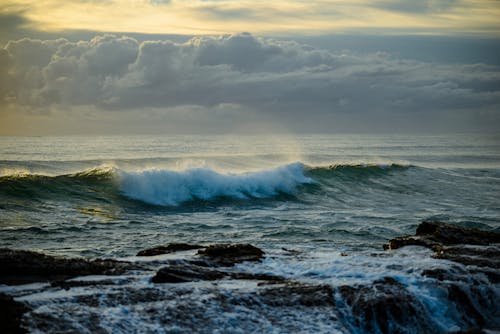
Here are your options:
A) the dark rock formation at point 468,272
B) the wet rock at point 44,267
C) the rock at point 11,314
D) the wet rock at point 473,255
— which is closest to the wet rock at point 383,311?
the dark rock formation at point 468,272

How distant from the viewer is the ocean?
22.5 feet

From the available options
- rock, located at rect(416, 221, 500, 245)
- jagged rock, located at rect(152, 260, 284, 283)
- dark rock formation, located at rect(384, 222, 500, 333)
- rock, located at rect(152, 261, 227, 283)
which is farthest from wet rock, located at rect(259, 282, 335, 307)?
rock, located at rect(416, 221, 500, 245)

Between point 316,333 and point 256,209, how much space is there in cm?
1521

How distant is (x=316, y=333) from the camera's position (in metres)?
6.64

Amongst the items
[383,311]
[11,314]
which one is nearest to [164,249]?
[11,314]

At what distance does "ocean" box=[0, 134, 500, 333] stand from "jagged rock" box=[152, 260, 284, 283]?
23 cm

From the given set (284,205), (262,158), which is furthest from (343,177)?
(262,158)

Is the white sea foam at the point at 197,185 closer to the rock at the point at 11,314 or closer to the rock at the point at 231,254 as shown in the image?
the rock at the point at 231,254

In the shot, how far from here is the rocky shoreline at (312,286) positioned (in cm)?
713

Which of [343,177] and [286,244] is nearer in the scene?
[286,244]

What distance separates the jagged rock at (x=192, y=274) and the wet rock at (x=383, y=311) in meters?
1.34

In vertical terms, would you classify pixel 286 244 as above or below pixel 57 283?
Answer: below

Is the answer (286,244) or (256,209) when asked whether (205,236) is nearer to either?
(286,244)

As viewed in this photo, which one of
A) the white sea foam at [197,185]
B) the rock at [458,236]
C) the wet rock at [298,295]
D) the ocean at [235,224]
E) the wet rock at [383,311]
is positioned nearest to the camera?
the ocean at [235,224]
